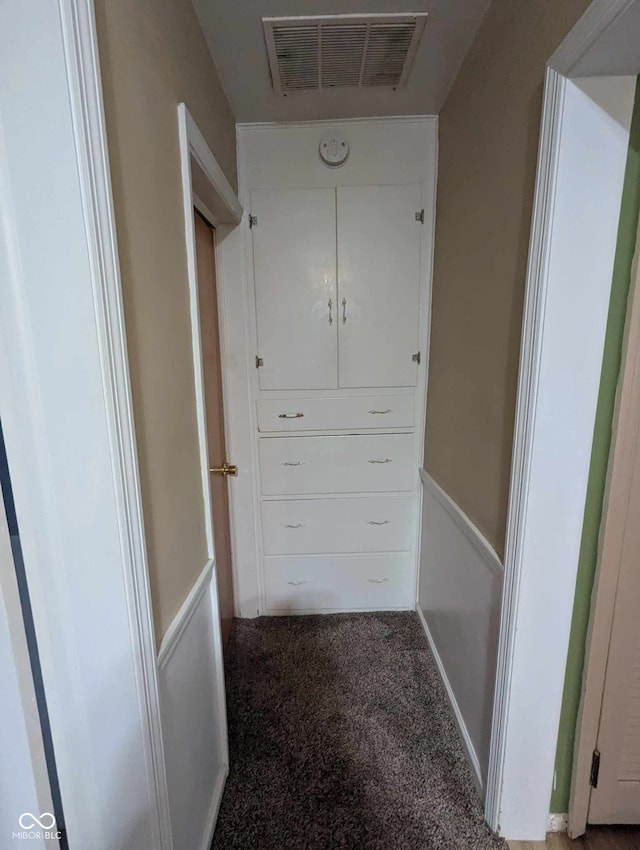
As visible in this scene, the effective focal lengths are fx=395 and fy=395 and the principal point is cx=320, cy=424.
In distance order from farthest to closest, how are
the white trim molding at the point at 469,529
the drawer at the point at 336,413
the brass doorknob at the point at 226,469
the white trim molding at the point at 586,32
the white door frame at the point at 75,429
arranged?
1. the drawer at the point at 336,413
2. the brass doorknob at the point at 226,469
3. the white trim molding at the point at 469,529
4. the white trim molding at the point at 586,32
5. the white door frame at the point at 75,429

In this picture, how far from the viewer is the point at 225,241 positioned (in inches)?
75.4

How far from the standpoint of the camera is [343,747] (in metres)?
1.50

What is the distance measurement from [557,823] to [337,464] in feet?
4.92

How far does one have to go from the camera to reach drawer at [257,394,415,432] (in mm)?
2045

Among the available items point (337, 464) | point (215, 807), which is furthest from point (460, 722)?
point (337, 464)

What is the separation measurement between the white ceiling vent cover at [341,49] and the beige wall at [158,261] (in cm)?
32

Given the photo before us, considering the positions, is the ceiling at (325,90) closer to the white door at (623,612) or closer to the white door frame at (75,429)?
the white door frame at (75,429)

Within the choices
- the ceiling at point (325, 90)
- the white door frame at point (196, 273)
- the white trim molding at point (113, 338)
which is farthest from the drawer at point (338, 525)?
the ceiling at point (325, 90)

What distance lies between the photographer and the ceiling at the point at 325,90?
48.6 inches

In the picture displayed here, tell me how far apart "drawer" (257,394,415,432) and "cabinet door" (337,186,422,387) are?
9 centimetres

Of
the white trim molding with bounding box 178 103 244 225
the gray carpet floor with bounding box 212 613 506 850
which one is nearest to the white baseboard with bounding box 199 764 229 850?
the gray carpet floor with bounding box 212 613 506 850

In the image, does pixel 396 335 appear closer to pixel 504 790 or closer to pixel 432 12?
pixel 432 12

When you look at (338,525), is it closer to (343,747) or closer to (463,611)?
(463,611)

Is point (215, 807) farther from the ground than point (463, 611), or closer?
closer
